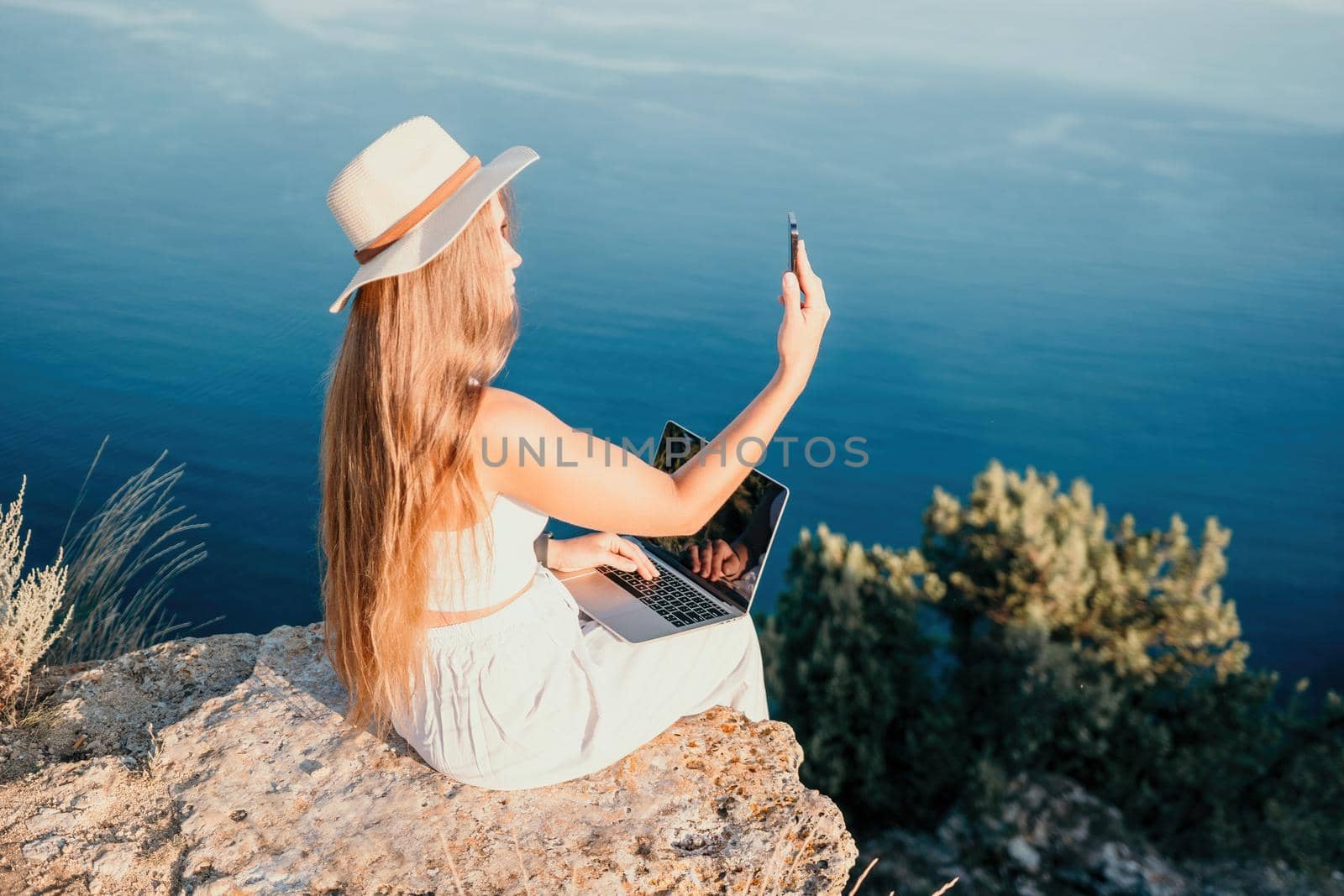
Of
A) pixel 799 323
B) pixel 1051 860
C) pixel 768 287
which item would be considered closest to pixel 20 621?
pixel 799 323

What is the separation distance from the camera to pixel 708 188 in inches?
886

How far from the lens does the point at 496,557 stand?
5.96 feet

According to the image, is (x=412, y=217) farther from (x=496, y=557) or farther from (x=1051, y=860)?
(x=1051, y=860)

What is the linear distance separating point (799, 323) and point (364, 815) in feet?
3.87

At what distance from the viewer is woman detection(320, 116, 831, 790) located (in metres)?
1.62

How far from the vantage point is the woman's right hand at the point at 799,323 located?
1.78 m

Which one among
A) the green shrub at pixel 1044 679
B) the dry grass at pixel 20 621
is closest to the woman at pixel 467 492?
the dry grass at pixel 20 621

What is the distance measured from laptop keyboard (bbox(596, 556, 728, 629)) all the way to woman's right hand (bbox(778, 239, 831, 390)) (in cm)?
64

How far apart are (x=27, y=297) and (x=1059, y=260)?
1848 centimetres

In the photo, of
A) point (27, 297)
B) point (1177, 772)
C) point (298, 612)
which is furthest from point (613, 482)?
point (27, 297)

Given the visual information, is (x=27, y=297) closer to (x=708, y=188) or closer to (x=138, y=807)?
(x=708, y=188)

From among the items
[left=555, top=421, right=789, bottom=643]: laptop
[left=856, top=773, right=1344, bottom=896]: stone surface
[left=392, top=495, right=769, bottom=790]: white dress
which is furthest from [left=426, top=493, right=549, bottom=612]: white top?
[left=856, top=773, right=1344, bottom=896]: stone surface

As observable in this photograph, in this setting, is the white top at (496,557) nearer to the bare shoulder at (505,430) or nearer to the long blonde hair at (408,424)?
the long blonde hair at (408,424)

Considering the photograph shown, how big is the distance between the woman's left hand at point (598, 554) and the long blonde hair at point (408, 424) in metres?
0.51
